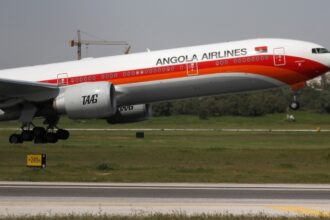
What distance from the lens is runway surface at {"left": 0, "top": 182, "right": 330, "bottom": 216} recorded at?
1700cm

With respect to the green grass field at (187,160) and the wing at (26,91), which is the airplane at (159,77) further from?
the green grass field at (187,160)

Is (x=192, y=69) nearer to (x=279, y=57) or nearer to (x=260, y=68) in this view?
(x=260, y=68)

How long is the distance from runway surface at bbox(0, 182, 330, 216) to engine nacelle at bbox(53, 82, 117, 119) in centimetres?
1252

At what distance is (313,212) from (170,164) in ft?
62.1

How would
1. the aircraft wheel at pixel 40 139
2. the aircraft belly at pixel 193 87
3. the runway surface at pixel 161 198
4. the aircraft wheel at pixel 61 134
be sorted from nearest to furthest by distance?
1. the runway surface at pixel 161 198
2. the aircraft belly at pixel 193 87
3. the aircraft wheel at pixel 40 139
4. the aircraft wheel at pixel 61 134

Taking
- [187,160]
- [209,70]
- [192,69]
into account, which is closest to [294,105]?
[209,70]

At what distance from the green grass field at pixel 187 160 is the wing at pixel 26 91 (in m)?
3.36

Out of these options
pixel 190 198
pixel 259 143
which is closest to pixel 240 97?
pixel 259 143

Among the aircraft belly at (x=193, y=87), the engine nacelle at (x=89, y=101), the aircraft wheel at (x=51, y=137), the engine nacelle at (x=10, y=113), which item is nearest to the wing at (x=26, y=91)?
the engine nacelle at (x=10, y=113)

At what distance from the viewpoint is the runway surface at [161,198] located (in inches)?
669

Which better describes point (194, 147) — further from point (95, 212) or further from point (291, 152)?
point (95, 212)

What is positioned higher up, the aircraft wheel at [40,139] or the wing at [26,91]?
the wing at [26,91]

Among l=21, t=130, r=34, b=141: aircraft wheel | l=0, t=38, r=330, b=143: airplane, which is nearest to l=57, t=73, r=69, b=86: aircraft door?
l=0, t=38, r=330, b=143: airplane

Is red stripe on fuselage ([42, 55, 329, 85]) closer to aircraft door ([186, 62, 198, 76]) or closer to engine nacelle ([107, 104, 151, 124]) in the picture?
aircraft door ([186, 62, 198, 76])
